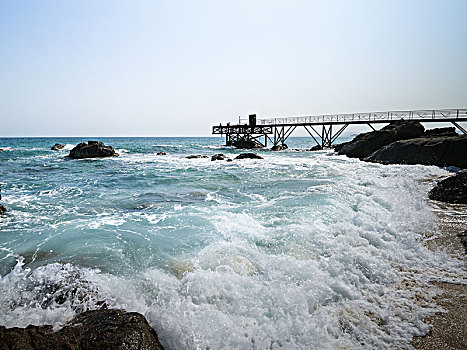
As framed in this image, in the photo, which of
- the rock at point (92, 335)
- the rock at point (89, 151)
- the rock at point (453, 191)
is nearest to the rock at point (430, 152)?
the rock at point (453, 191)

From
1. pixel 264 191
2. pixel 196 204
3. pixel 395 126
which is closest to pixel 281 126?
pixel 395 126

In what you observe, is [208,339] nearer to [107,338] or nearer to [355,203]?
[107,338]

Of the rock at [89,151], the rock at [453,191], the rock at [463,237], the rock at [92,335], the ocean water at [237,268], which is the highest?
the rock at [89,151]

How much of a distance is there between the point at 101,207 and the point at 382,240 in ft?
26.4

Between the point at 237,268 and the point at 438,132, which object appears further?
the point at 438,132

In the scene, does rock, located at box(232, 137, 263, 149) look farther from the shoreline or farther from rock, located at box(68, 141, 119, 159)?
the shoreline

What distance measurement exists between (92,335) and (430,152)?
2031 cm

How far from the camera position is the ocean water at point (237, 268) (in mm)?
3029

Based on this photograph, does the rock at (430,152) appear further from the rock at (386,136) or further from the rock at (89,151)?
the rock at (89,151)

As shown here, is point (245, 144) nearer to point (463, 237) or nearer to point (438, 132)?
point (438, 132)

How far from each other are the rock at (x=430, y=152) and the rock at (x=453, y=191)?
8150mm

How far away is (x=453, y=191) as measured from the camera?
8547mm

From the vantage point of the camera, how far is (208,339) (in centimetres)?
288

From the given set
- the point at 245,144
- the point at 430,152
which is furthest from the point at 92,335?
the point at 245,144
